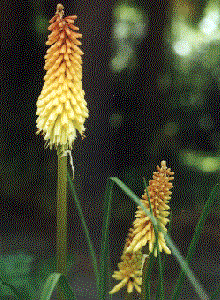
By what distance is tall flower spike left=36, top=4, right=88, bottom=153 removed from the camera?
1.11 meters

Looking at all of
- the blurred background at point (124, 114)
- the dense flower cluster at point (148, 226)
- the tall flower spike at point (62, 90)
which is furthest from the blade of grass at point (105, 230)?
the blurred background at point (124, 114)

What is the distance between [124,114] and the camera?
6.18 feet

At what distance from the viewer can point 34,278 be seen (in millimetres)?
1859

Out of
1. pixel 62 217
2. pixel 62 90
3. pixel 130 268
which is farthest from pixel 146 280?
pixel 62 90

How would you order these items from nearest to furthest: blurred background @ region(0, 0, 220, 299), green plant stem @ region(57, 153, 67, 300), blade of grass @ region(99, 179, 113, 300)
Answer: blade of grass @ region(99, 179, 113, 300), green plant stem @ region(57, 153, 67, 300), blurred background @ region(0, 0, 220, 299)

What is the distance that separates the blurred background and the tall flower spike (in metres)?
0.73

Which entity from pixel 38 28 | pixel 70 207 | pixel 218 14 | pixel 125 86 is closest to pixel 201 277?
pixel 70 207

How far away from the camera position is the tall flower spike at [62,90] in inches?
43.7

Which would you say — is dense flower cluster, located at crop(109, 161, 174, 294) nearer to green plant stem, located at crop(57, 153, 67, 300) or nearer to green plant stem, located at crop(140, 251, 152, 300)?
green plant stem, located at crop(140, 251, 152, 300)

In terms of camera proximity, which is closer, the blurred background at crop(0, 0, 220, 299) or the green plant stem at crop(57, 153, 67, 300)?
the green plant stem at crop(57, 153, 67, 300)

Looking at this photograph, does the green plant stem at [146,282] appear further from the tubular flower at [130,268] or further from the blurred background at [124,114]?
the blurred background at [124,114]

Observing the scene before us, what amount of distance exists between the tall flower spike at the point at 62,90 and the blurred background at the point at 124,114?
0.73 m

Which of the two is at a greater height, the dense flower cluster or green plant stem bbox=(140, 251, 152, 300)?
the dense flower cluster

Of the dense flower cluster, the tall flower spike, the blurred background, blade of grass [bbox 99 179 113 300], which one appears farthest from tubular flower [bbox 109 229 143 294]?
the blurred background
